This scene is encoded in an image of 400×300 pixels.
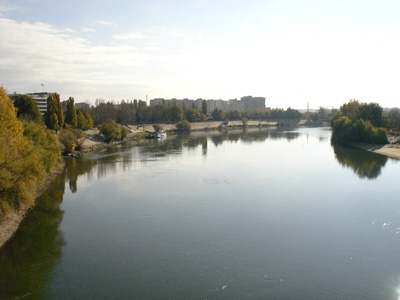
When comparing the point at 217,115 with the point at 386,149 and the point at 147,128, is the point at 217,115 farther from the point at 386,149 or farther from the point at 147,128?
the point at 386,149

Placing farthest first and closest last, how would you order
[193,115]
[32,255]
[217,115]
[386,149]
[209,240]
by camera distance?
[217,115] → [193,115] → [386,149] → [209,240] → [32,255]

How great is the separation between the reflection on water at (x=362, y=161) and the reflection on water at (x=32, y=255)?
59.0ft

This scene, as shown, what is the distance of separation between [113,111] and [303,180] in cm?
4171

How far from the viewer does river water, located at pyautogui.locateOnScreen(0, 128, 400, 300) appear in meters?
8.33

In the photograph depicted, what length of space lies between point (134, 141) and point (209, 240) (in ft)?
114

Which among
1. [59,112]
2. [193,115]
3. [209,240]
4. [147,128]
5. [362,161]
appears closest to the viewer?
[209,240]

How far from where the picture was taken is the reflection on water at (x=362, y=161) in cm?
2227

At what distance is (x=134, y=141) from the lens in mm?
44094

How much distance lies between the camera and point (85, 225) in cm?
1245

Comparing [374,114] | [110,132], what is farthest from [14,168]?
[374,114]

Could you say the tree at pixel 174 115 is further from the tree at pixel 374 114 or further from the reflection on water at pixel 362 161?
the reflection on water at pixel 362 161

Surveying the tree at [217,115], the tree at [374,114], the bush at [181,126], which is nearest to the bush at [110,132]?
the bush at [181,126]

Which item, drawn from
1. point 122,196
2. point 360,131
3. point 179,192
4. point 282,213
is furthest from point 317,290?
point 360,131

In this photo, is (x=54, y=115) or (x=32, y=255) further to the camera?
(x=54, y=115)
